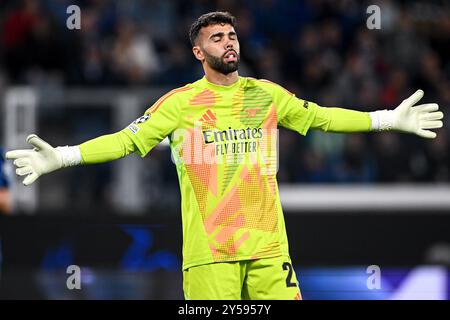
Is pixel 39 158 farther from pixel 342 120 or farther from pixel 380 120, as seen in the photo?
pixel 380 120

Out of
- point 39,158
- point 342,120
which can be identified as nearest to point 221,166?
point 342,120

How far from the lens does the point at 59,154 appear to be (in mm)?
6988

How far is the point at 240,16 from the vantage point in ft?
49.5

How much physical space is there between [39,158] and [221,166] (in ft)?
3.86

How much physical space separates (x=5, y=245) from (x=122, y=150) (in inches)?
231

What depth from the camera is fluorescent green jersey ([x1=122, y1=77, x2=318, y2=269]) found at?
7230 mm

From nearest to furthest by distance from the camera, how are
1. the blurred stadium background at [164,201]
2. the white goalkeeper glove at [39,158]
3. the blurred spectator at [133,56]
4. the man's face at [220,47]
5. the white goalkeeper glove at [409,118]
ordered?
the white goalkeeper glove at [39,158], the man's face at [220,47], the white goalkeeper glove at [409,118], the blurred stadium background at [164,201], the blurred spectator at [133,56]

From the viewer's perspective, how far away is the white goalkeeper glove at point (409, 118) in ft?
24.6

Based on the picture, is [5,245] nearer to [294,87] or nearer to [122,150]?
[294,87]

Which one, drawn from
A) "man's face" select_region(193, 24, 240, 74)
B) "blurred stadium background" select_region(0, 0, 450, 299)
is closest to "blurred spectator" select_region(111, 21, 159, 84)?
"blurred stadium background" select_region(0, 0, 450, 299)

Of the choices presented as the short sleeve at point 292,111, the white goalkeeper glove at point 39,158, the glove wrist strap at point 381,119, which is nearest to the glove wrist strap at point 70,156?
the white goalkeeper glove at point 39,158

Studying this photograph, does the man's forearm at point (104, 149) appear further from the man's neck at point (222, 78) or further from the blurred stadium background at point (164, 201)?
the blurred stadium background at point (164, 201)

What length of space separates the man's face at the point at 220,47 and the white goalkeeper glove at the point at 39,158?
1.08m

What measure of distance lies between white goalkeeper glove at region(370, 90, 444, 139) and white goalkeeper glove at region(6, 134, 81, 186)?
203 cm
